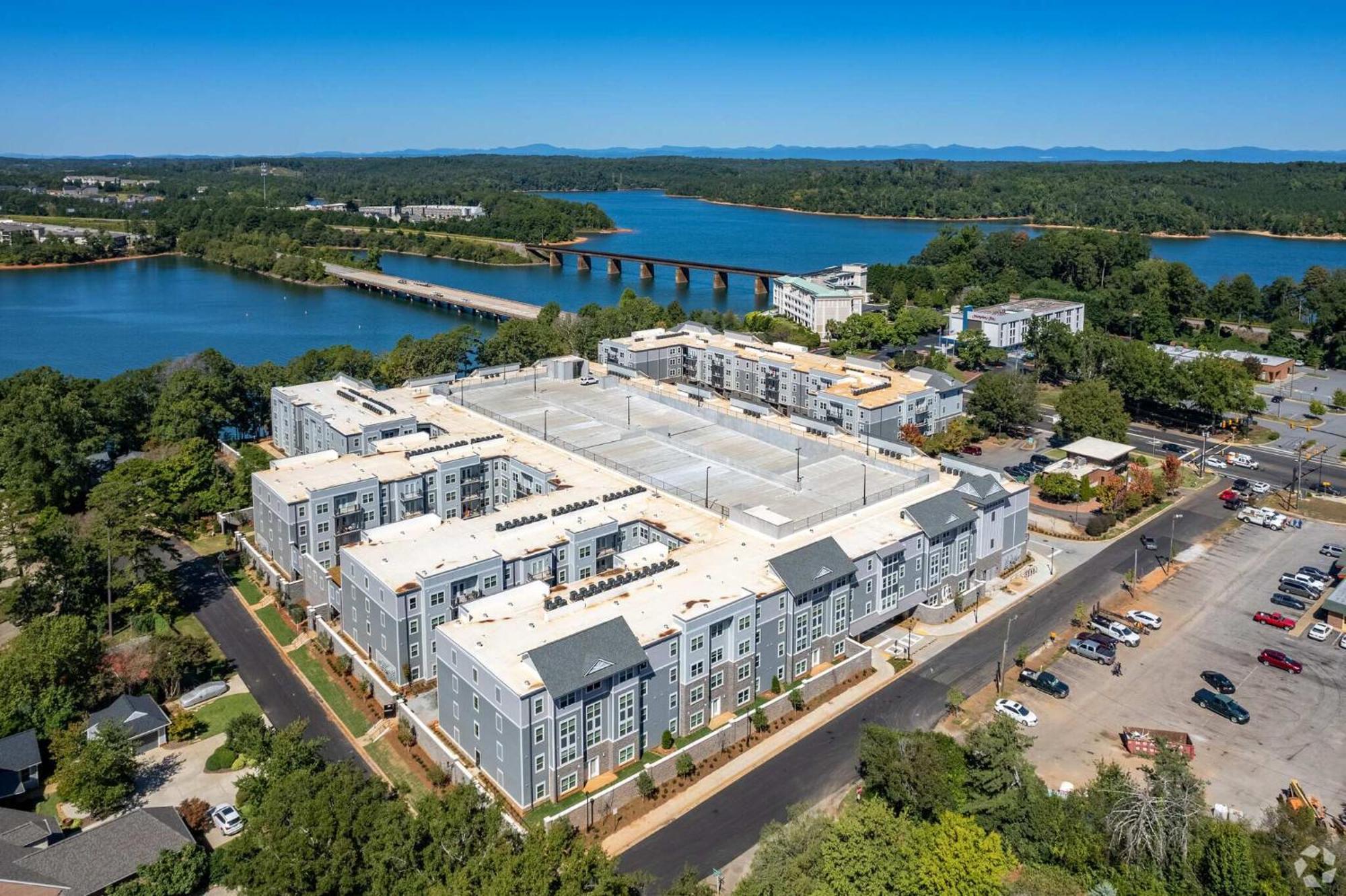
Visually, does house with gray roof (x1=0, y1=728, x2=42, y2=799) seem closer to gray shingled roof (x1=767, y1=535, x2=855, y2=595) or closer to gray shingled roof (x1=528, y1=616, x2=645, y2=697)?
gray shingled roof (x1=528, y1=616, x2=645, y2=697)

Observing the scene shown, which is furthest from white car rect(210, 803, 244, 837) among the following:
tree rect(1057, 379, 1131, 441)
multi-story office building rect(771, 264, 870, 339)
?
multi-story office building rect(771, 264, 870, 339)

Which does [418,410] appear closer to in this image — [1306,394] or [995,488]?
[995,488]

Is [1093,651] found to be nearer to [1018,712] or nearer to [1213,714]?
[1213,714]

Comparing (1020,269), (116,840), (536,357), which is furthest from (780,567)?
(1020,269)

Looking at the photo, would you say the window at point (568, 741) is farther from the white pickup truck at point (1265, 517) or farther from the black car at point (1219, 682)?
the white pickup truck at point (1265, 517)

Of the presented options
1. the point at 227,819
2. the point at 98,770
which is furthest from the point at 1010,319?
the point at 98,770

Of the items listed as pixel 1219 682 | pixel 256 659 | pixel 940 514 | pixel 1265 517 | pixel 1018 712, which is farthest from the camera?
pixel 1265 517
